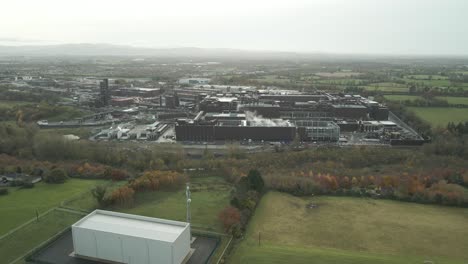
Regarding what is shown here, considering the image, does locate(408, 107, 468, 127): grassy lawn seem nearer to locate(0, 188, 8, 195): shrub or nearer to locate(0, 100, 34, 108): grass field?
locate(0, 188, 8, 195): shrub

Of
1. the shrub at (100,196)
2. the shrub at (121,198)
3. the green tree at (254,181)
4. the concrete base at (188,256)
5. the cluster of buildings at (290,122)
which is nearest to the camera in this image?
the concrete base at (188,256)

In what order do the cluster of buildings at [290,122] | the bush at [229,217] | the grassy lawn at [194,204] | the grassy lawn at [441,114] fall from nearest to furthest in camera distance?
the bush at [229,217]
the grassy lawn at [194,204]
the cluster of buildings at [290,122]
the grassy lawn at [441,114]

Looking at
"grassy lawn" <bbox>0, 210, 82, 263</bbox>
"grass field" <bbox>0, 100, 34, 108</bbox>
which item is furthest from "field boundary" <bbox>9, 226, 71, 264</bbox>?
"grass field" <bbox>0, 100, 34, 108</bbox>

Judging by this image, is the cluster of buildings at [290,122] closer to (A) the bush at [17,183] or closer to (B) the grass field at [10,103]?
(A) the bush at [17,183]

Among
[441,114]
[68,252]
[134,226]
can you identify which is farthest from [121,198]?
[441,114]

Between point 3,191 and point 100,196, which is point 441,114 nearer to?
point 100,196

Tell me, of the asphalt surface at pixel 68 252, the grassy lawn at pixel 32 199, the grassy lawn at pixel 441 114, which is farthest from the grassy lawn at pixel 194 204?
the grassy lawn at pixel 441 114

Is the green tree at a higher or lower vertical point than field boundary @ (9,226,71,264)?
higher
